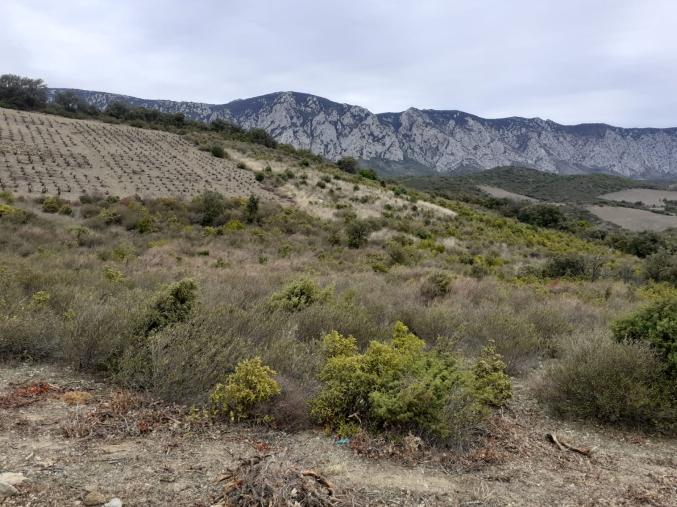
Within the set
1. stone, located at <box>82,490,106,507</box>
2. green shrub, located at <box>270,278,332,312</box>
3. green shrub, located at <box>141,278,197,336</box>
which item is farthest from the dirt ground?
green shrub, located at <box>270,278,332,312</box>

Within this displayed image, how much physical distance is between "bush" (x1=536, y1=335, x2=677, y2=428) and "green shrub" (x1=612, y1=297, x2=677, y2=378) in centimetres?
19

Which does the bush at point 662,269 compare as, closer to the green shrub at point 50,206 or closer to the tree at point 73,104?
the green shrub at point 50,206

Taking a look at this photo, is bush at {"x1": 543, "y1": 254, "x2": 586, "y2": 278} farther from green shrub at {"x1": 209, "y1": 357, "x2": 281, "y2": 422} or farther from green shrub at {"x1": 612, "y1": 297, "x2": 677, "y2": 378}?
green shrub at {"x1": 209, "y1": 357, "x2": 281, "y2": 422}

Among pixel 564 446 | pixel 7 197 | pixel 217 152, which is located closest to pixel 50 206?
pixel 7 197

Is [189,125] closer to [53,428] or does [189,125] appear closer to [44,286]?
[44,286]

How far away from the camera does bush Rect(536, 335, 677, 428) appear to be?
15.9ft

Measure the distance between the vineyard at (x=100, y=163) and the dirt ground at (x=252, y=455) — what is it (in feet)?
103

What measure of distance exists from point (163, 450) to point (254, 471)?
1.04 metres

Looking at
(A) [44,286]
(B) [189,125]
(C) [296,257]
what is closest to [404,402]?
(A) [44,286]

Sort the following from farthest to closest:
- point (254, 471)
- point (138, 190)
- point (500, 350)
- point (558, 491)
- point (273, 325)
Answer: point (138, 190), point (500, 350), point (273, 325), point (558, 491), point (254, 471)

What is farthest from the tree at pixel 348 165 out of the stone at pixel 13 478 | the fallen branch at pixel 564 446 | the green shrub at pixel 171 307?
the stone at pixel 13 478

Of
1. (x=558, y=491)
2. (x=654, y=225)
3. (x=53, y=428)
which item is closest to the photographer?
(x=558, y=491)

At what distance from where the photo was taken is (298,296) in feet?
27.5

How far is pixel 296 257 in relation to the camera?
20672 mm
